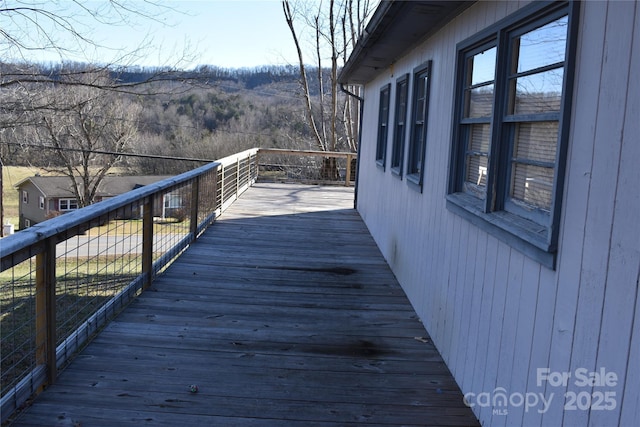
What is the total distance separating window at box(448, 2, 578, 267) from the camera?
216 cm

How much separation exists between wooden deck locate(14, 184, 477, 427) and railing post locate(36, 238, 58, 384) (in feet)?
0.81

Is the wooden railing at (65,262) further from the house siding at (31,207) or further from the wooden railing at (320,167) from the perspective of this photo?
the house siding at (31,207)

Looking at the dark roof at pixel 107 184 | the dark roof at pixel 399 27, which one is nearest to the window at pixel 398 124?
the dark roof at pixel 399 27

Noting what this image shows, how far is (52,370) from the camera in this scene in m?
2.91

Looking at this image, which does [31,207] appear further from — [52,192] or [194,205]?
[194,205]

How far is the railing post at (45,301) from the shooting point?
268 centimetres

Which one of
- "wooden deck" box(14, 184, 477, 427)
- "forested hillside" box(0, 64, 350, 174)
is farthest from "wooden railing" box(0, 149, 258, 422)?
"forested hillside" box(0, 64, 350, 174)

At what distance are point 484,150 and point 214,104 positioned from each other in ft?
120

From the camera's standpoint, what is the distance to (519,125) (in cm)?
277

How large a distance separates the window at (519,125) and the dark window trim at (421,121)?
3.02 ft

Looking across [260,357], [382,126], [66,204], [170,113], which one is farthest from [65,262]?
[66,204]

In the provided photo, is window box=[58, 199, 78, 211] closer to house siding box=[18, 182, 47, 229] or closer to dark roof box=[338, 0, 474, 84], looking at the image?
house siding box=[18, 182, 47, 229]

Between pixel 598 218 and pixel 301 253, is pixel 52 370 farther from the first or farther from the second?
pixel 301 253

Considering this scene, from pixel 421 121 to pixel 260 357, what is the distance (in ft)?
9.19
